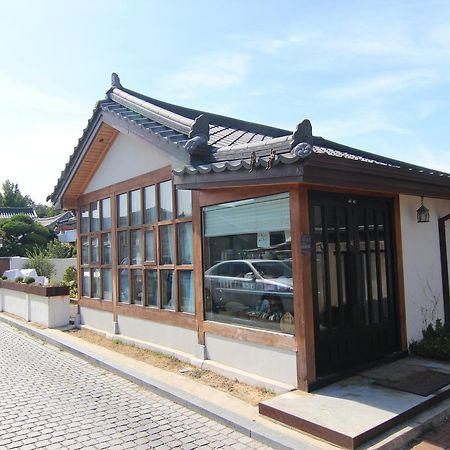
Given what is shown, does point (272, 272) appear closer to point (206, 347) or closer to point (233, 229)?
point (233, 229)

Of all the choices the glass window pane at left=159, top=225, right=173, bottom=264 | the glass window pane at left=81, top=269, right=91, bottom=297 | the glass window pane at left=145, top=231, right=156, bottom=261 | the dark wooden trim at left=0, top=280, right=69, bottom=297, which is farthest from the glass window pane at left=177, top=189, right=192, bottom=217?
the dark wooden trim at left=0, top=280, right=69, bottom=297

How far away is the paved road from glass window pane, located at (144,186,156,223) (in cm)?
273

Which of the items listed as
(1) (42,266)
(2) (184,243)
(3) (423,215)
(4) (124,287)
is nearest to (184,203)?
(2) (184,243)

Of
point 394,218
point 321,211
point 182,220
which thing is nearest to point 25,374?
point 182,220

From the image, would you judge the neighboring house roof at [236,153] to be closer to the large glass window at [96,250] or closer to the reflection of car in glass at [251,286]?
the large glass window at [96,250]

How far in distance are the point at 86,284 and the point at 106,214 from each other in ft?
6.60

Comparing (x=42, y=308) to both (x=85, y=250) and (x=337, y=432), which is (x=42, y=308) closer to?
(x=85, y=250)

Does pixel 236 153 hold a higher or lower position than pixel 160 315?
higher

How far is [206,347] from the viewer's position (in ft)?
22.1

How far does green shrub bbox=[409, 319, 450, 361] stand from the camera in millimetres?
6136

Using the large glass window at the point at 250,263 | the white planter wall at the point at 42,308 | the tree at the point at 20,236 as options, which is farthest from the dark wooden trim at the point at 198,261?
the tree at the point at 20,236

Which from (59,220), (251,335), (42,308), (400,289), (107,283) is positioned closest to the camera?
(251,335)

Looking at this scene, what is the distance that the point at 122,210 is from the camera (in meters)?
9.29

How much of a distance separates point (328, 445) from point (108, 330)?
21.4ft
